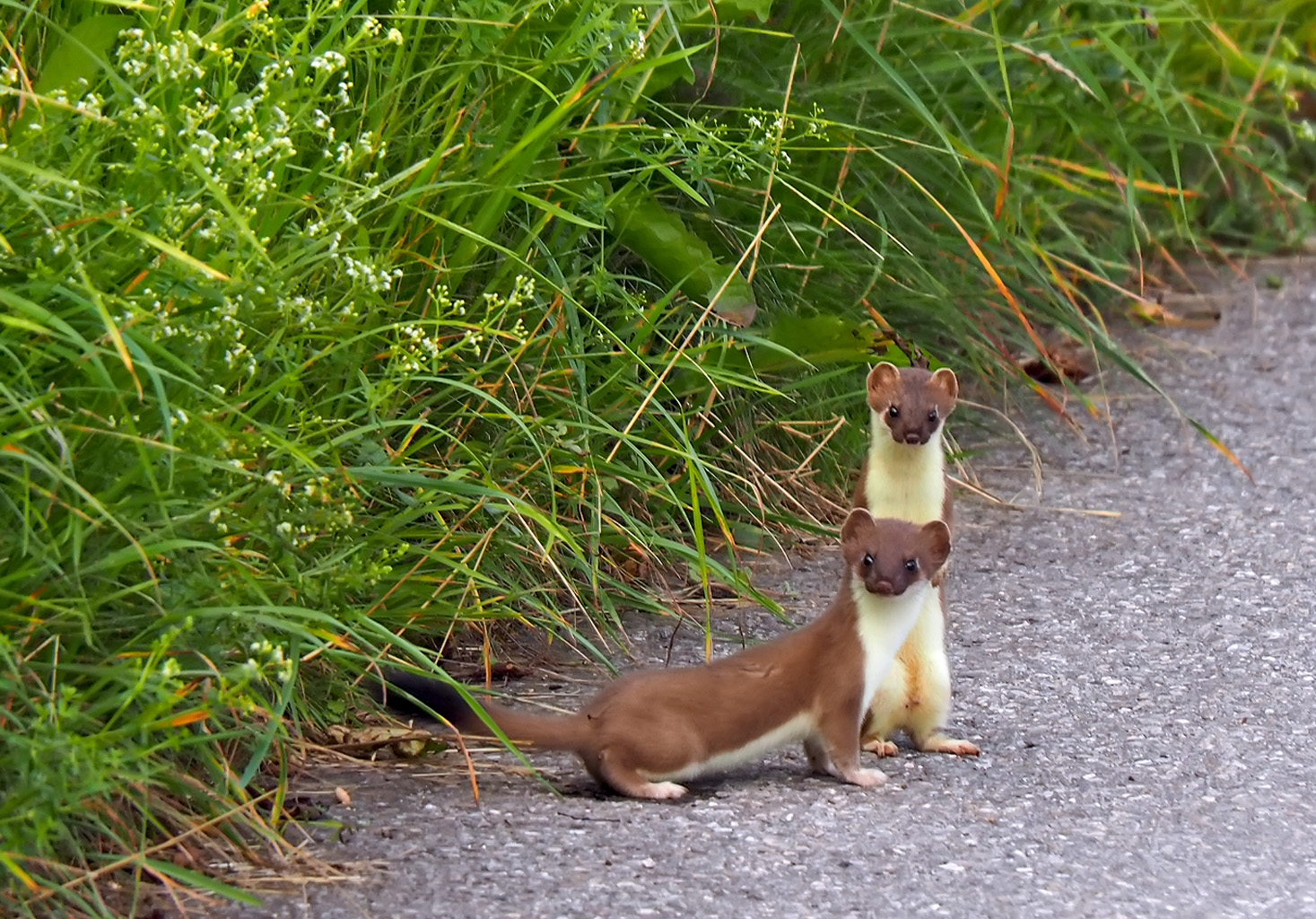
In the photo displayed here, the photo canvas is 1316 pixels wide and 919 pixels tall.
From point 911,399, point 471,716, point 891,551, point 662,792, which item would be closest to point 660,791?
point 662,792

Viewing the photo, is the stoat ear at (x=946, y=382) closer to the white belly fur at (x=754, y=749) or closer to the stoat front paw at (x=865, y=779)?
the white belly fur at (x=754, y=749)

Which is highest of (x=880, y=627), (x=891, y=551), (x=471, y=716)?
(x=891, y=551)

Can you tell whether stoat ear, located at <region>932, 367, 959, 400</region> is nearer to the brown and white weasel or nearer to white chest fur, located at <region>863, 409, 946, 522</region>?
white chest fur, located at <region>863, 409, 946, 522</region>

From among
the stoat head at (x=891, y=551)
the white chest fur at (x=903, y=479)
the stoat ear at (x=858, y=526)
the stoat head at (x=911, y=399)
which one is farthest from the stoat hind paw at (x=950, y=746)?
the stoat head at (x=911, y=399)

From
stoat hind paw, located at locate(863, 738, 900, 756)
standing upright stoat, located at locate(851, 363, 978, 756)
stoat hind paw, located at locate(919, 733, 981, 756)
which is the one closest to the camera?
stoat hind paw, located at locate(919, 733, 981, 756)

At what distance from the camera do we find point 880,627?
4.07m

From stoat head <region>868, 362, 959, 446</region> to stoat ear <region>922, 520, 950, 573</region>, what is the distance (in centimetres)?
51

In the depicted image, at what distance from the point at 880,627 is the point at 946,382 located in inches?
34.6

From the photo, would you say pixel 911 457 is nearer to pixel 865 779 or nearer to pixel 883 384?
pixel 883 384

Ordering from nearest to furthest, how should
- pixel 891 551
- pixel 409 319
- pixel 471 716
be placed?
pixel 471 716 < pixel 891 551 < pixel 409 319

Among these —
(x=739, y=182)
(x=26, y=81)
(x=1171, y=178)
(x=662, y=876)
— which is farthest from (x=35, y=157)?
(x=1171, y=178)

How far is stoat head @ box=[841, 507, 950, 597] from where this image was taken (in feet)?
13.2

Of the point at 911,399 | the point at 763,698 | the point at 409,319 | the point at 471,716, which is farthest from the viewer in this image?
the point at 911,399

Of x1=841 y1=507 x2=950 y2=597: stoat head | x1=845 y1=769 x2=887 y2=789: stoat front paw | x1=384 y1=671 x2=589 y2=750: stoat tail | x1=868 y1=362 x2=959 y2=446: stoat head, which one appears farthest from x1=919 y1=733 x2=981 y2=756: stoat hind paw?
x1=384 y1=671 x2=589 y2=750: stoat tail
